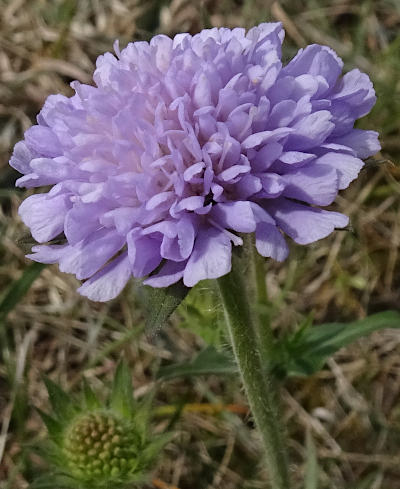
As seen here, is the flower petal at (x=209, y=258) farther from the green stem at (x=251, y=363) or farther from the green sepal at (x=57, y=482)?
the green sepal at (x=57, y=482)

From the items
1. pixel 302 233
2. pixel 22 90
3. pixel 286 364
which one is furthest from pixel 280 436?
pixel 22 90

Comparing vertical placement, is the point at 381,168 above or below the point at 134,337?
Answer: above

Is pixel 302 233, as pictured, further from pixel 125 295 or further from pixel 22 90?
pixel 22 90

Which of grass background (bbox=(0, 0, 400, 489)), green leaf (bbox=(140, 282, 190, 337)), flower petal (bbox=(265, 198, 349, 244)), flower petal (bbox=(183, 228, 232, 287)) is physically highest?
flower petal (bbox=(265, 198, 349, 244))

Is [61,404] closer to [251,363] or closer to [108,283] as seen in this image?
[251,363]

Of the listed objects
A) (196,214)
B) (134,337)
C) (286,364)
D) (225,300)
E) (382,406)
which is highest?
(196,214)

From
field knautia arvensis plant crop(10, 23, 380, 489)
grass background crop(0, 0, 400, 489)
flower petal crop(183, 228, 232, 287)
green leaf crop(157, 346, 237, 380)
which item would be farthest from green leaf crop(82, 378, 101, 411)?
flower petal crop(183, 228, 232, 287)

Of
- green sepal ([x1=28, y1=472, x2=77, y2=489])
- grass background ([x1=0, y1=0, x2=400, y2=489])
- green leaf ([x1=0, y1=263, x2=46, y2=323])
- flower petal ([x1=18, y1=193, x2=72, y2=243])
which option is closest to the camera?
flower petal ([x1=18, y1=193, x2=72, y2=243])

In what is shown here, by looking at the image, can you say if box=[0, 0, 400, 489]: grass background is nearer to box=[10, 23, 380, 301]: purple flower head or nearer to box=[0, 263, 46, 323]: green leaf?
box=[0, 263, 46, 323]: green leaf
